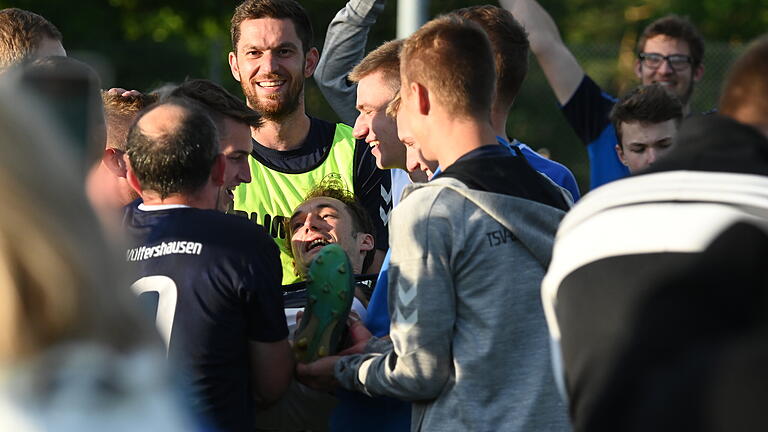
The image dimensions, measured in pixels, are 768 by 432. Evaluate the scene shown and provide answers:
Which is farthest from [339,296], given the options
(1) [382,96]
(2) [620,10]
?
(2) [620,10]

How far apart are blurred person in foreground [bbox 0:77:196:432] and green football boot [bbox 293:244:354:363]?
215 cm

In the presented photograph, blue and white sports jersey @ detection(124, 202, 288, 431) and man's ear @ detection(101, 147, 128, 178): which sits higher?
man's ear @ detection(101, 147, 128, 178)

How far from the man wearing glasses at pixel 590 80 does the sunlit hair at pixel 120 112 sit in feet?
7.84

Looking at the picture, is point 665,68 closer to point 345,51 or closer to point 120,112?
point 345,51

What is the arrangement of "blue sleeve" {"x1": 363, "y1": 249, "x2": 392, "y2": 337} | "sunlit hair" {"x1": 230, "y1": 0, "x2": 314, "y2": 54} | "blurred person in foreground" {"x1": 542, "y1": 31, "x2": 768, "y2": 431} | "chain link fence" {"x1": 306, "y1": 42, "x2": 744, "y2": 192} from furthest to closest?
"chain link fence" {"x1": 306, "y1": 42, "x2": 744, "y2": 192}
"sunlit hair" {"x1": 230, "y1": 0, "x2": 314, "y2": 54}
"blue sleeve" {"x1": 363, "y1": 249, "x2": 392, "y2": 337}
"blurred person in foreground" {"x1": 542, "y1": 31, "x2": 768, "y2": 431}

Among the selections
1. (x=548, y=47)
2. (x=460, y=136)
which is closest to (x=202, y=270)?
(x=460, y=136)

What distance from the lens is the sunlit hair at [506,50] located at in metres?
3.91

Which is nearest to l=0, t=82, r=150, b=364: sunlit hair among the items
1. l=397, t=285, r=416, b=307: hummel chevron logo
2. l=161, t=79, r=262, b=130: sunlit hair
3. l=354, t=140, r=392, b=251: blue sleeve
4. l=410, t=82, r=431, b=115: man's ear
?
l=397, t=285, r=416, b=307: hummel chevron logo

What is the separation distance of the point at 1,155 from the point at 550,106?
43.4 ft

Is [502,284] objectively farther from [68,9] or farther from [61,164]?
[68,9]

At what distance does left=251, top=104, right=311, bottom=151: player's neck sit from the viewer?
484 cm

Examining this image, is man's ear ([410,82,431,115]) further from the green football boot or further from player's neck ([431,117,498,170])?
the green football boot

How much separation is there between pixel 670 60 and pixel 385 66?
290cm

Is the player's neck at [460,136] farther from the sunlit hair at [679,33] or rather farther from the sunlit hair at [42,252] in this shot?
the sunlit hair at [679,33]
